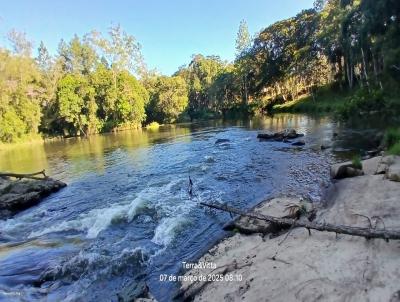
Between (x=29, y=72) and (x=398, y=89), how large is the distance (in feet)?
225

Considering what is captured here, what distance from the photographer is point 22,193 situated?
1791 cm

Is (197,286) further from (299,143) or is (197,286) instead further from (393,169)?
(299,143)

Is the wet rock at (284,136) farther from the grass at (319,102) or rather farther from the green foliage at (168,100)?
the green foliage at (168,100)

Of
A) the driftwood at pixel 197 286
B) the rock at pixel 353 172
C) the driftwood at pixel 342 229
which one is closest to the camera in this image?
the driftwood at pixel 342 229

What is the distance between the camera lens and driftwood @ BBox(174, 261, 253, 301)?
7105 millimetres

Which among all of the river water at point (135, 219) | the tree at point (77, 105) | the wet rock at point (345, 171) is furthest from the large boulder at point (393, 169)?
the tree at point (77, 105)

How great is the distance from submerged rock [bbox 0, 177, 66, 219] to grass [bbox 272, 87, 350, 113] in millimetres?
41826

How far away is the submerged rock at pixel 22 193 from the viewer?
16.6 meters

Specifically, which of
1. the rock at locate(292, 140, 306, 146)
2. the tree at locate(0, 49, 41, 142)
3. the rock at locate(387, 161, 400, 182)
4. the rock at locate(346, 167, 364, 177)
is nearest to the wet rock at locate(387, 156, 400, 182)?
the rock at locate(387, 161, 400, 182)

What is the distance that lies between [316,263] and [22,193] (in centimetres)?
1633

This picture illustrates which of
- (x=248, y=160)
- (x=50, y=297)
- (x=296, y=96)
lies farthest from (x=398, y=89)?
(x=296, y=96)

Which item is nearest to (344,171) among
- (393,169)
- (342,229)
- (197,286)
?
(393,169)

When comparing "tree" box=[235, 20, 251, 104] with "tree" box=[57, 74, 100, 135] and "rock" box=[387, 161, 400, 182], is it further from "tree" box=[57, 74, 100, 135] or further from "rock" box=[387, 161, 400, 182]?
"rock" box=[387, 161, 400, 182]

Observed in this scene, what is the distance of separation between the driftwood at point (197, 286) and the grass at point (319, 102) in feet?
152
